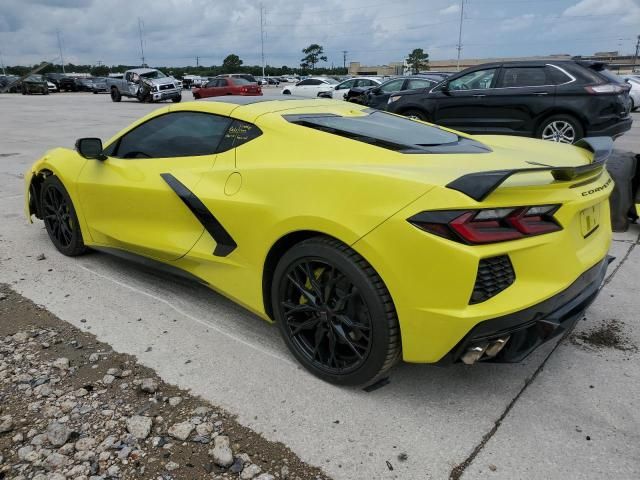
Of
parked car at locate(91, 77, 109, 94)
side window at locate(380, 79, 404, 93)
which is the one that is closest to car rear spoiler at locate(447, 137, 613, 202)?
side window at locate(380, 79, 404, 93)

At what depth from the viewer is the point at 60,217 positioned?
4.42m

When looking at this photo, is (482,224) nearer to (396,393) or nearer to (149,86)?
(396,393)

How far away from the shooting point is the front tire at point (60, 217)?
4.24 m

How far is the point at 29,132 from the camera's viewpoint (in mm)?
14109

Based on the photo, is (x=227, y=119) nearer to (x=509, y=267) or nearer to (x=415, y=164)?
(x=415, y=164)

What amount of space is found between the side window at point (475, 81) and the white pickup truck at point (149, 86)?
19.9 metres

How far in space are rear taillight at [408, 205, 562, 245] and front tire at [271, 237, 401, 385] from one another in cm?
37

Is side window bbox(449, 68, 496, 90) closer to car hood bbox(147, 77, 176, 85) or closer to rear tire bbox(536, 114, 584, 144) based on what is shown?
rear tire bbox(536, 114, 584, 144)

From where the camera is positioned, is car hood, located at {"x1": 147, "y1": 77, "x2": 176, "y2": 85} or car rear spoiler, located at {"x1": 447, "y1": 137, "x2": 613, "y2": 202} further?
car hood, located at {"x1": 147, "y1": 77, "x2": 176, "y2": 85}

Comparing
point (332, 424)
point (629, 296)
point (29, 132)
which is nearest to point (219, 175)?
point (332, 424)

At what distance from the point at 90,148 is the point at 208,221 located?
142 cm

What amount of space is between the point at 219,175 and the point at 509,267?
1682mm

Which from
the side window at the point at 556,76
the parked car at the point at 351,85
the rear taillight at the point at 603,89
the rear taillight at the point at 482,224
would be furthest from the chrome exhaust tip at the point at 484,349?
the parked car at the point at 351,85

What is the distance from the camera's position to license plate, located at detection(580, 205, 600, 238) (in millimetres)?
2449
